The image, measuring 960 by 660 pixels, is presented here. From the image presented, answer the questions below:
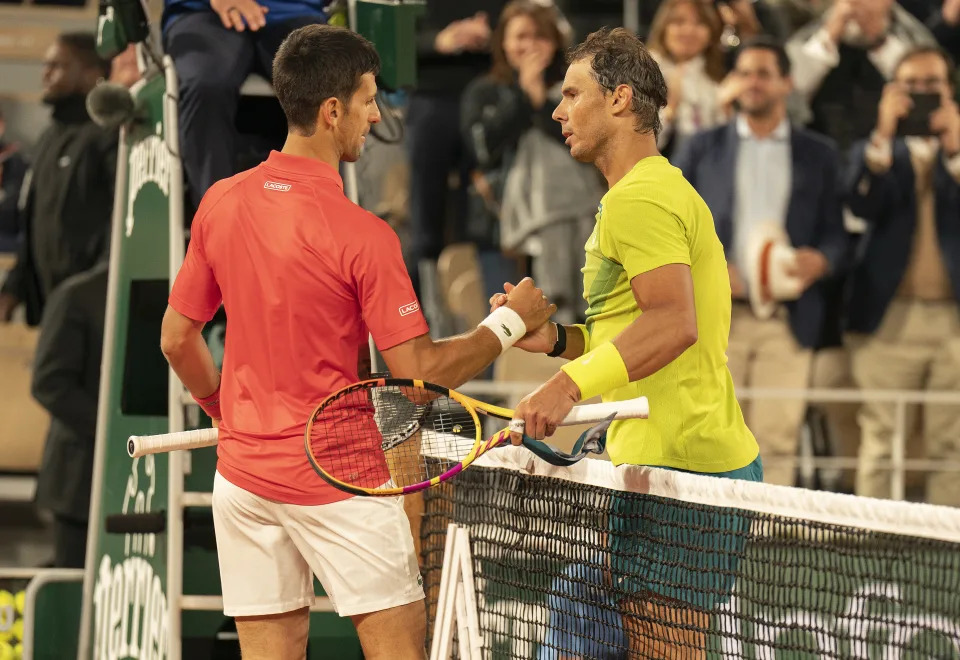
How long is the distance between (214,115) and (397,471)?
188cm

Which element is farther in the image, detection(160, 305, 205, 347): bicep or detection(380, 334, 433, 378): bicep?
detection(160, 305, 205, 347): bicep

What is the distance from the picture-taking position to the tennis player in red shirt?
3.16 meters

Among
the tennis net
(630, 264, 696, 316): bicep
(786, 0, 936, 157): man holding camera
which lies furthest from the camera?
(786, 0, 936, 157): man holding camera

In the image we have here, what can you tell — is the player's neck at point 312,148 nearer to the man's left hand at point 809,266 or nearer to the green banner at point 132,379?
the green banner at point 132,379

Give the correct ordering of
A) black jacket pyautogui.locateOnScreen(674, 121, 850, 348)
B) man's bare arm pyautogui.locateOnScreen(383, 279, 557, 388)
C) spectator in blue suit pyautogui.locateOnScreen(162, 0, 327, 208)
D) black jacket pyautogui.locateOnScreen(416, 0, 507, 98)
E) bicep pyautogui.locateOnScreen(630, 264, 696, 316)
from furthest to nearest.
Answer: black jacket pyautogui.locateOnScreen(416, 0, 507, 98) < black jacket pyautogui.locateOnScreen(674, 121, 850, 348) < spectator in blue suit pyautogui.locateOnScreen(162, 0, 327, 208) < man's bare arm pyautogui.locateOnScreen(383, 279, 557, 388) < bicep pyautogui.locateOnScreen(630, 264, 696, 316)

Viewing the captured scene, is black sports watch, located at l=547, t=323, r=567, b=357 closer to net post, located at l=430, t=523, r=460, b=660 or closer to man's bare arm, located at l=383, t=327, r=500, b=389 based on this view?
man's bare arm, located at l=383, t=327, r=500, b=389

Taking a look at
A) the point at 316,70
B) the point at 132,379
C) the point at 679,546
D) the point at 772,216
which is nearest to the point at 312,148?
the point at 316,70

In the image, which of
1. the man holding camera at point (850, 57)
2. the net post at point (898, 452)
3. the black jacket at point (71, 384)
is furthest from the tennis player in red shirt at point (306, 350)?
the man holding camera at point (850, 57)

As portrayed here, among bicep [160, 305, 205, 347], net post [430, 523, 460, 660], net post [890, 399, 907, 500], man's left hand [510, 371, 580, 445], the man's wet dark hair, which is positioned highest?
the man's wet dark hair

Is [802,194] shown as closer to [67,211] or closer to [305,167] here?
[67,211]

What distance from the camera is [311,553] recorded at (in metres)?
3.26

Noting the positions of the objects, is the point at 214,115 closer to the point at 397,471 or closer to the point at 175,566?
the point at 175,566

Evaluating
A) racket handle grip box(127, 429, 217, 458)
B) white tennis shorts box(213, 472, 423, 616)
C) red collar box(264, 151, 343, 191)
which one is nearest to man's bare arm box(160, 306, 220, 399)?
racket handle grip box(127, 429, 217, 458)

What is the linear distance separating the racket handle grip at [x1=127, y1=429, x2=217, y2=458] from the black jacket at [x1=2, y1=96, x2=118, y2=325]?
14.7ft
